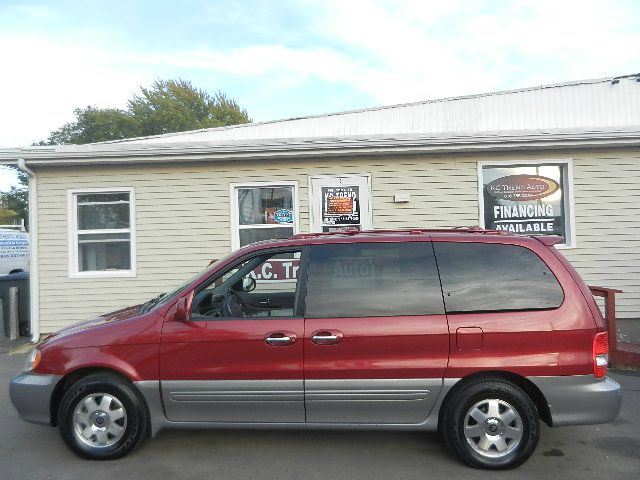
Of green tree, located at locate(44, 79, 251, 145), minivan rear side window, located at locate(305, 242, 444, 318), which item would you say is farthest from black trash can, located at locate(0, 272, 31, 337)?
green tree, located at locate(44, 79, 251, 145)

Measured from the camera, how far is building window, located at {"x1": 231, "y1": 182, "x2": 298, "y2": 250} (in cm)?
862

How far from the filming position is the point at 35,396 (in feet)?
13.0

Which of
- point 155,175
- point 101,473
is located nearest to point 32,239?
point 155,175

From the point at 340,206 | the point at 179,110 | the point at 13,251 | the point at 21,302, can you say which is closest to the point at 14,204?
the point at 179,110

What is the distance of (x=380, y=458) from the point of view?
13.1ft

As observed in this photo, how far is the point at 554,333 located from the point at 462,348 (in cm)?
67

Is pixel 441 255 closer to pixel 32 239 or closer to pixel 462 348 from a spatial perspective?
pixel 462 348

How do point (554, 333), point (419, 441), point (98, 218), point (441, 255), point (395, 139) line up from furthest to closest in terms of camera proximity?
point (98, 218), point (395, 139), point (419, 441), point (441, 255), point (554, 333)

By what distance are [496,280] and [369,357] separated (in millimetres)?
1127

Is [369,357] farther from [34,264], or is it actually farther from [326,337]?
[34,264]

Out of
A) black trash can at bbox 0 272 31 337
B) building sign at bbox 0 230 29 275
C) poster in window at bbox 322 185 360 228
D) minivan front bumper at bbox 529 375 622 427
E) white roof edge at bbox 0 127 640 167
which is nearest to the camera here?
minivan front bumper at bbox 529 375 622 427

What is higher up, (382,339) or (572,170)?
(572,170)

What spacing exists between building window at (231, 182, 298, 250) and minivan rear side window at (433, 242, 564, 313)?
4890 mm

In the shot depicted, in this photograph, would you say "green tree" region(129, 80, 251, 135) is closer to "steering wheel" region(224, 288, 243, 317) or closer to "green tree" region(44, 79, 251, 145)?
"green tree" region(44, 79, 251, 145)
